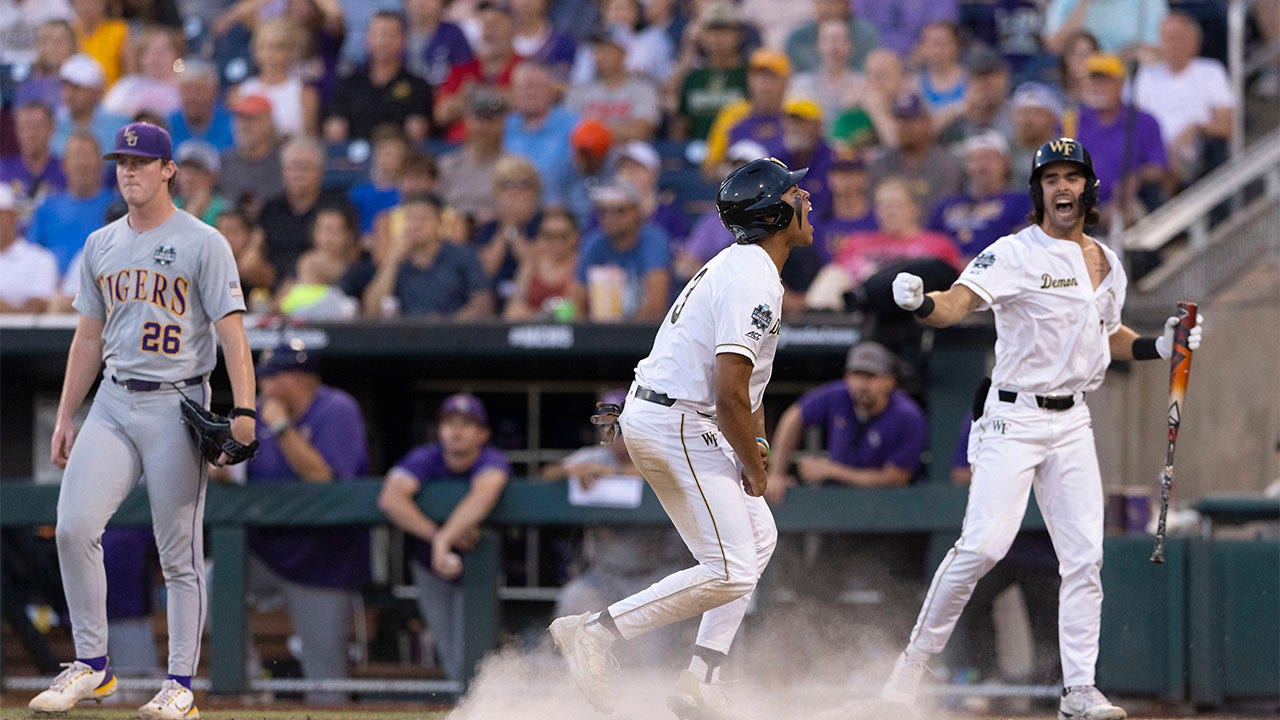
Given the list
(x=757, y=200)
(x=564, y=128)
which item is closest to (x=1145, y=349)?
(x=757, y=200)

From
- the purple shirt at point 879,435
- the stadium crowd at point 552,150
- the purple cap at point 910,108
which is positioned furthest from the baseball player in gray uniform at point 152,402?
the purple cap at point 910,108

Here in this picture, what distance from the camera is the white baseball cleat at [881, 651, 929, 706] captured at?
5691 mm

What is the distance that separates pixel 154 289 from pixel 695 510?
2014mm

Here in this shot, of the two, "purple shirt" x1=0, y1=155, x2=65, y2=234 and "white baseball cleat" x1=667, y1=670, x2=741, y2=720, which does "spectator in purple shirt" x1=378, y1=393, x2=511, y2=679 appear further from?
"purple shirt" x1=0, y1=155, x2=65, y2=234

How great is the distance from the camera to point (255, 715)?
5992 mm

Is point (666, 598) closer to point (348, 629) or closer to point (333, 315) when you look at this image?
point (348, 629)

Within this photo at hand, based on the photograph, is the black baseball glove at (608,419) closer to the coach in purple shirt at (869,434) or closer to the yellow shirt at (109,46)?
the coach in purple shirt at (869,434)

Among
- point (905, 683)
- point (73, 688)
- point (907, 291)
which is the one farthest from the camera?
point (905, 683)

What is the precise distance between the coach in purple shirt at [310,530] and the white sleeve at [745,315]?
10.9 feet

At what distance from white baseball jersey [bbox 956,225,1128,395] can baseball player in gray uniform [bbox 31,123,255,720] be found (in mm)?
2629

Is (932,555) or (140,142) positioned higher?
(140,142)

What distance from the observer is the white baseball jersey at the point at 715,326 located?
4.86m

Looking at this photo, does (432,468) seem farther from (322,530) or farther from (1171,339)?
(1171,339)

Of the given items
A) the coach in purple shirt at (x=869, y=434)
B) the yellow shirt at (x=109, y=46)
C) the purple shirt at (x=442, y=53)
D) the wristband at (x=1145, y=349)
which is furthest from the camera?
the yellow shirt at (x=109, y=46)
